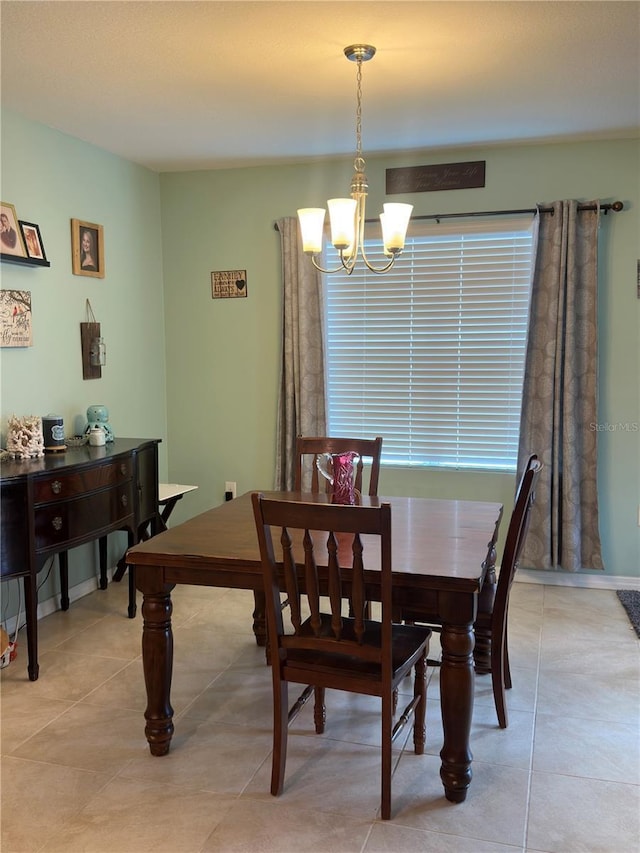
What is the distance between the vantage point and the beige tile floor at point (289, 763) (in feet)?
6.72

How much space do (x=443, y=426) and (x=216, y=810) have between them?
2.74 meters

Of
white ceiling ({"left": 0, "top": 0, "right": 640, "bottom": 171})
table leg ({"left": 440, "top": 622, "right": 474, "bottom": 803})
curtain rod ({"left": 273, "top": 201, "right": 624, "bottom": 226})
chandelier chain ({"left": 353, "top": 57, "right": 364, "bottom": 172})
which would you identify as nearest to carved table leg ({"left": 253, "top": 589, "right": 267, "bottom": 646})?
table leg ({"left": 440, "top": 622, "right": 474, "bottom": 803})

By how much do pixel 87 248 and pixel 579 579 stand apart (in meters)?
3.40

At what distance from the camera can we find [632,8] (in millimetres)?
2414

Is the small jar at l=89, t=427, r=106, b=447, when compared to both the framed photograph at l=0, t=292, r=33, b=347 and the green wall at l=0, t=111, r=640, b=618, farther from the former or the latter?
the framed photograph at l=0, t=292, r=33, b=347

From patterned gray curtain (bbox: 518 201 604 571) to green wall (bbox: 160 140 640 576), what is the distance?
12 centimetres

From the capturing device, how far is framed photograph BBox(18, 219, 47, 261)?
3477mm

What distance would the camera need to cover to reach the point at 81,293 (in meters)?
3.97

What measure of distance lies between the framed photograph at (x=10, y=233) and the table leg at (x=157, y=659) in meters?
1.83

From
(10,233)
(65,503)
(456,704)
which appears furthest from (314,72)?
(456,704)

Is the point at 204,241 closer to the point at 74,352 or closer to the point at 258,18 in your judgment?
the point at 74,352

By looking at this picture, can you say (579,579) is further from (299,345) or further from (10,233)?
(10,233)

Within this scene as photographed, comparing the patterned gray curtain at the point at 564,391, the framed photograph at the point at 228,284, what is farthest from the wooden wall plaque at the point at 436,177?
the framed photograph at the point at 228,284

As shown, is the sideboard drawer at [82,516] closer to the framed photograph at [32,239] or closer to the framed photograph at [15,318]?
the framed photograph at [15,318]
